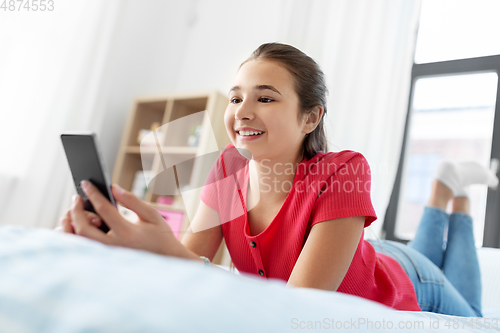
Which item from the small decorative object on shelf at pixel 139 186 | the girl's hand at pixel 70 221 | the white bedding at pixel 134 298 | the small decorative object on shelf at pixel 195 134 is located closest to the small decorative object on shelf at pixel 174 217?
the small decorative object on shelf at pixel 139 186

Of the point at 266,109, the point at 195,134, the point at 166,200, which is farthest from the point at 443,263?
the point at 166,200

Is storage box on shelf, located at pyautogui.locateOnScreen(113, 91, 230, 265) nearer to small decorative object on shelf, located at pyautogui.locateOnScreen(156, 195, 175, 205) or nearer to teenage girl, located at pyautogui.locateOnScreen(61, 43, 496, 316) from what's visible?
small decorative object on shelf, located at pyautogui.locateOnScreen(156, 195, 175, 205)

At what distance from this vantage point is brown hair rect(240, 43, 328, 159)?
888 millimetres

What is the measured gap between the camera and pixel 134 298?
21 centimetres

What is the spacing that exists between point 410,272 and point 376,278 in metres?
0.29

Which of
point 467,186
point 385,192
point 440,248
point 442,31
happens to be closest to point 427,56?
point 442,31

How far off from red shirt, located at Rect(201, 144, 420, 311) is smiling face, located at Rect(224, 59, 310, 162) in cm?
9

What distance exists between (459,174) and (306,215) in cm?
106

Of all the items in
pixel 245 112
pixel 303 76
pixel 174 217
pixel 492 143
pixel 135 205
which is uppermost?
pixel 492 143

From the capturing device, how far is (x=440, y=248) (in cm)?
144

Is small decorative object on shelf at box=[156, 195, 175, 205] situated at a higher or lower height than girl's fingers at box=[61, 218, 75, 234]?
higher

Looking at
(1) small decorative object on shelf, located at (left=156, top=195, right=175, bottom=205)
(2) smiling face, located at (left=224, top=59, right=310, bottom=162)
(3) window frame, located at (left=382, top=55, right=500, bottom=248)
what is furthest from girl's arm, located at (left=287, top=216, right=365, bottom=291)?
(1) small decorative object on shelf, located at (left=156, top=195, right=175, bottom=205)

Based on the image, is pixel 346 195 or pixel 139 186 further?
pixel 139 186

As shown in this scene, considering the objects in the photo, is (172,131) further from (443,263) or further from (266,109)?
(443,263)
